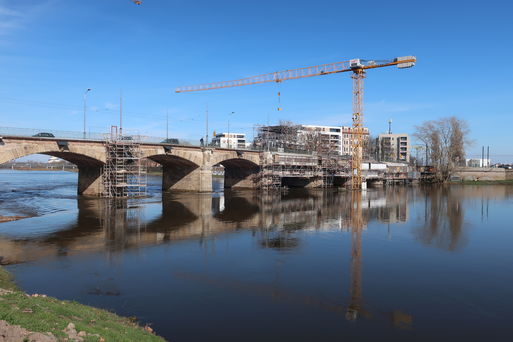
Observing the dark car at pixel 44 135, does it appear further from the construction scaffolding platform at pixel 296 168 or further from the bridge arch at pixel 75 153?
the construction scaffolding platform at pixel 296 168

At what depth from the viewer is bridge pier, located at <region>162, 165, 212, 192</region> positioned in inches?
2410

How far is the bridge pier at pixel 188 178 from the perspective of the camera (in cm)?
6122

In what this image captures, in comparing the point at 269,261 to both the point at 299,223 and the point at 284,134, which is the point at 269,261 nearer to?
the point at 299,223

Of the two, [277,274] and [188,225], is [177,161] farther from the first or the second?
[277,274]

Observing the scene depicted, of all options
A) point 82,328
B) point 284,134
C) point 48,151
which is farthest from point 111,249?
point 284,134

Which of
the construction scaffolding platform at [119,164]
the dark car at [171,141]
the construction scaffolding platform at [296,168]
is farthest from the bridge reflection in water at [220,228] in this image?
the construction scaffolding platform at [296,168]

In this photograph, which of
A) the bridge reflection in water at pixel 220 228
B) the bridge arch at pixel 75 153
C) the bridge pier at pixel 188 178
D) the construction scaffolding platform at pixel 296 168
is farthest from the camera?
the construction scaffolding platform at pixel 296 168

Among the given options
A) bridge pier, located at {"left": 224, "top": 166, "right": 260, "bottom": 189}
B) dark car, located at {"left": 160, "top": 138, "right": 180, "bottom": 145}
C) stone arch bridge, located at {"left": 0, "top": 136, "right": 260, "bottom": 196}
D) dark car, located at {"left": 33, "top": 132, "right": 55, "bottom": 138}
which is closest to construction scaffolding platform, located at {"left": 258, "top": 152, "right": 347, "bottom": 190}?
bridge pier, located at {"left": 224, "top": 166, "right": 260, "bottom": 189}

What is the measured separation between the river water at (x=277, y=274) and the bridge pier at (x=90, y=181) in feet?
56.3

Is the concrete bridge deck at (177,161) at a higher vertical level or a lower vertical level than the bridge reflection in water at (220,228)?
higher

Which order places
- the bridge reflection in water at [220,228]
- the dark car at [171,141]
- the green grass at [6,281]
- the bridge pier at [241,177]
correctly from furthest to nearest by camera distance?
1. the bridge pier at [241,177]
2. the dark car at [171,141]
3. the bridge reflection in water at [220,228]
4. the green grass at [6,281]

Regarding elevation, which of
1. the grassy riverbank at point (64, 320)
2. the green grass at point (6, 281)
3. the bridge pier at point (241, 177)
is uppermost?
the bridge pier at point (241, 177)

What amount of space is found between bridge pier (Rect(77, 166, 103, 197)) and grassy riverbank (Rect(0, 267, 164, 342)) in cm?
4217

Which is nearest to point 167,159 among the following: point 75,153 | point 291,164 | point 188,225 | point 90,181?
point 90,181
